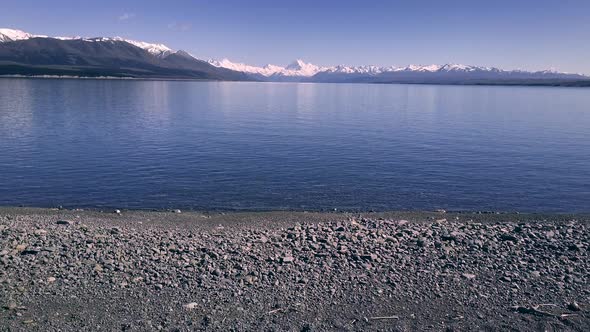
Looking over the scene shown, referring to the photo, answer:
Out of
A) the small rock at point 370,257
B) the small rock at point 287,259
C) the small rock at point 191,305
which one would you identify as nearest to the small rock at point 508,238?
the small rock at point 370,257

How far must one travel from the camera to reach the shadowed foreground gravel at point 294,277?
1109cm

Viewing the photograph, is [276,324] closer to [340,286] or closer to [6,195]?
[340,286]

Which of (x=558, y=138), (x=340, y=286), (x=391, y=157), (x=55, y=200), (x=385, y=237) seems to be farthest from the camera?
(x=558, y=138)

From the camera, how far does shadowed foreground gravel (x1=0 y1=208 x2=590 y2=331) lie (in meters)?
11.1

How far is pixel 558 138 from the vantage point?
48.4 m

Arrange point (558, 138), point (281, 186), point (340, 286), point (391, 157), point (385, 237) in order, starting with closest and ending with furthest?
1. point (340, 286)
2. point (385, 237)
3. point (281, 186)
4. point (391, 157)
5. point (558, 138)

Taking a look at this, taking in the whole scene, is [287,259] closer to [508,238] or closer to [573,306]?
[573,306]

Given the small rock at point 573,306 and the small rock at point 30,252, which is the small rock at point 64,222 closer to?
the small rock at point 30,252

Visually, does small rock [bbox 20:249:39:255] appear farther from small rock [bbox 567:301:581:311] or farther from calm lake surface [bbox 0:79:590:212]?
small rock [bbox 567:301:581:311]

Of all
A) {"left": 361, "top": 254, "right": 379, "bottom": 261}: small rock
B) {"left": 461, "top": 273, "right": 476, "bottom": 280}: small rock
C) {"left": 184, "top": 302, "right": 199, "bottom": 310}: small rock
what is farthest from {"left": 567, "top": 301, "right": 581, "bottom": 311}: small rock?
{"left": 184, "top": 302, "right": 199, "bottom": 310}: small rock

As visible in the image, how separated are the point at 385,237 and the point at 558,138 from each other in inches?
1586

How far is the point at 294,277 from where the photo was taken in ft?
42.9

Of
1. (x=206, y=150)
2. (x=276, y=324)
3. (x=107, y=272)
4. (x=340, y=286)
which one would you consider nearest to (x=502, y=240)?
(x=340, y=286)

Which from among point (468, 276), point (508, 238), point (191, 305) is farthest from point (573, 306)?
point (191, 305)
